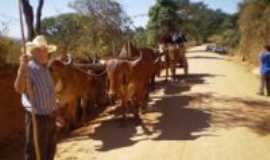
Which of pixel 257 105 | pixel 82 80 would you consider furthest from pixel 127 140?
pixel 257 105

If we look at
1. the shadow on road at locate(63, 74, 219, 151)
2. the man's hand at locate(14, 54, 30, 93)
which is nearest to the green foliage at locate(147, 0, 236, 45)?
the shadow on road at locate(63, 74, 219, 151)

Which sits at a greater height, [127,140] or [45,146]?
[45,146]

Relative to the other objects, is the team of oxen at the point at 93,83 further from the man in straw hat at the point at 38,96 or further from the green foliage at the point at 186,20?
the green foliage at the point at 186,20

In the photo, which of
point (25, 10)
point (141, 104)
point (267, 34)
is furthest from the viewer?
point (267, 34)

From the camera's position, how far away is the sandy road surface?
9.90m

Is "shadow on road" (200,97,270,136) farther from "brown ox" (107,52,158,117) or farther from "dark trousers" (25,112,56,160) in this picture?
"dark trousers" (25,112,56,160)

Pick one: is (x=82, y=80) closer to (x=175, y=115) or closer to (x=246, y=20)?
(x=175, y=115)

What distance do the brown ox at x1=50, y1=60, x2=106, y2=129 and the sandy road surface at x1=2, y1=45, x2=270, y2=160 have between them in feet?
1.90

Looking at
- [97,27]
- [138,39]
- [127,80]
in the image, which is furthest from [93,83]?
[138,39]

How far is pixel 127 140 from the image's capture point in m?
11.1

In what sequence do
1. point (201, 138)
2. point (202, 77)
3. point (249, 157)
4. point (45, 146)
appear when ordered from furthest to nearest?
1. point (202, 77)
2. point (201, 138)
3. point (249, 157)
4. point (45, 146)

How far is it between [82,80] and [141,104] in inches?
76.1

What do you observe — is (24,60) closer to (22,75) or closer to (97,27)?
(22,75)

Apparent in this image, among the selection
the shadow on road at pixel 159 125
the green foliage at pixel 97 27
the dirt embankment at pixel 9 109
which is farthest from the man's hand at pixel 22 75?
the green foliage at pixel 97 27
